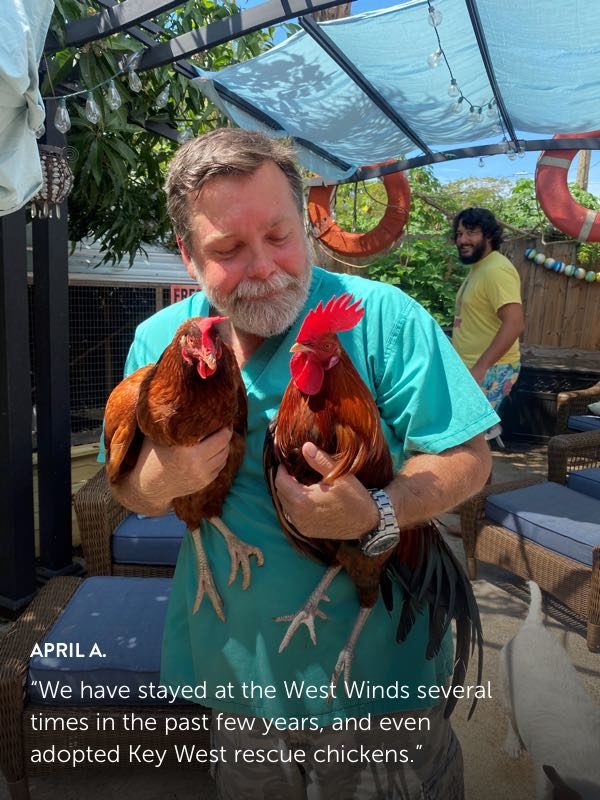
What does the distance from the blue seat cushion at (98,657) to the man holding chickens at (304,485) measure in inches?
35.1

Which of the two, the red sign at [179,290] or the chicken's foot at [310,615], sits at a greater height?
the red sign at [179,290]

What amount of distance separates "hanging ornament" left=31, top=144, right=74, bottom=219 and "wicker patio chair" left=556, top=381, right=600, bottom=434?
5.41m

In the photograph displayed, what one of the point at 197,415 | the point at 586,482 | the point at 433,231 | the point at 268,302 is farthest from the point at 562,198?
the point at 433,231

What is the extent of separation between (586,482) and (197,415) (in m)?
3.62

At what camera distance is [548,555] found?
3205 millimetres

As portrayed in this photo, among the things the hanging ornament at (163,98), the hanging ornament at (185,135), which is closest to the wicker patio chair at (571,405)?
the hanging ornament at (185,135)

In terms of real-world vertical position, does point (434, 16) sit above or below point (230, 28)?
above

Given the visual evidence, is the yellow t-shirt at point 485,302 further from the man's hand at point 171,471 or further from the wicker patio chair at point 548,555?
the man's hand at point 171,471

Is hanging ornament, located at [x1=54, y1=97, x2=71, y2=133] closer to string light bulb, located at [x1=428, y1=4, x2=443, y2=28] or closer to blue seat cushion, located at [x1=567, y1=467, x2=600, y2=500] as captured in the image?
string light bulb, located at [x1=428, y1=4, x2=443, y2=28]

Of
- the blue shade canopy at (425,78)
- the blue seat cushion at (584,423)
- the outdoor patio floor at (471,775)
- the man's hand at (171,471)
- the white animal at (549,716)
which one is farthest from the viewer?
the blue seat cushion at (584,423)

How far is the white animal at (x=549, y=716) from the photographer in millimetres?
1718

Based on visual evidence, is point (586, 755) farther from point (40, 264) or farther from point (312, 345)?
point (40, 264)

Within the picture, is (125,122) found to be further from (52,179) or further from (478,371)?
(478,371)

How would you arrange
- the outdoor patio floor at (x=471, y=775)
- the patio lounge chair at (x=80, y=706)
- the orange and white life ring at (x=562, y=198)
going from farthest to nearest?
1. the orange and white life ring at (x=562, y=198)
2. the outdoor patio floor at (x=471, y=775)
3. the patio lounge chair at (x=80, y=706)
